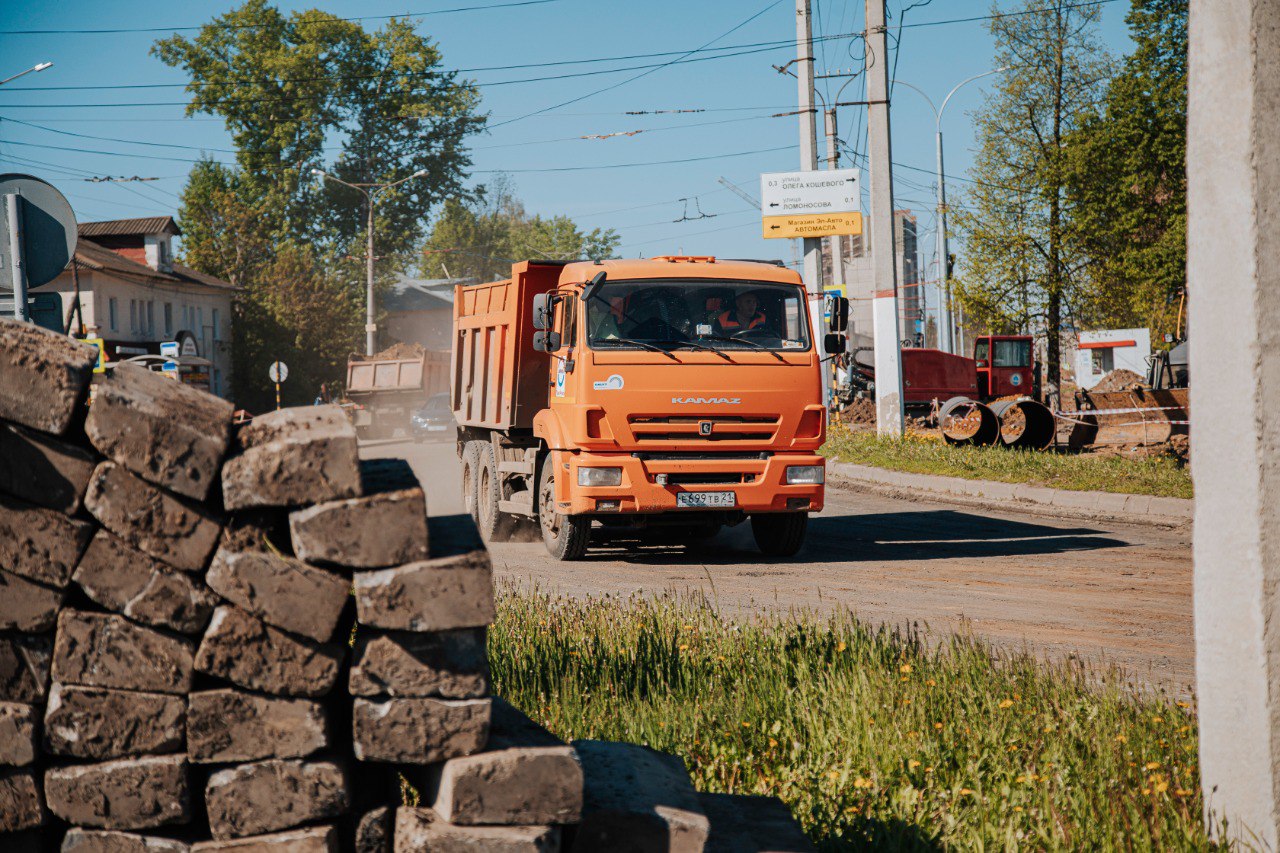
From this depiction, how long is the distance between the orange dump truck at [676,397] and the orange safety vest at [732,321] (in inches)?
0.5

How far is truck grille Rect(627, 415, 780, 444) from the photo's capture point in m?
11.0

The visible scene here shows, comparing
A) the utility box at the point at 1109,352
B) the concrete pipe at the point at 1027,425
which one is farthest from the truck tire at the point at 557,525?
the utility box at the point at 1109,352

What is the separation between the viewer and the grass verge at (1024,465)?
52.8 ft

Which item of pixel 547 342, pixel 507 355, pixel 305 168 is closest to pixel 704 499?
pixel 547 342

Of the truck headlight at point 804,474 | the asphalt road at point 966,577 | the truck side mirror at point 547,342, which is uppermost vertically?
the truck side mirror at point 547,342

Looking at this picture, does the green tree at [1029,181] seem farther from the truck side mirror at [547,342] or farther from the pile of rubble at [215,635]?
the pile of rubble at [215,635]

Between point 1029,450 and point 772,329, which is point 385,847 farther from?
point 1029,450

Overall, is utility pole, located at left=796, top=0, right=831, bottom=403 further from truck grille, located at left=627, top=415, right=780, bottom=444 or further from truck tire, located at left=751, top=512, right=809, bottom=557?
truck grille, located at left=627, top=415, right=780, bottom=444

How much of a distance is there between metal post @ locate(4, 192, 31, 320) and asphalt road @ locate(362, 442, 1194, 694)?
9.51 ft

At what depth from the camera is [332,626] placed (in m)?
2.82

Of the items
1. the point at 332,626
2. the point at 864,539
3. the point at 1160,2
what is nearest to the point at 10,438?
the point at 332,626

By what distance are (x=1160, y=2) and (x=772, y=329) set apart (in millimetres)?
32684

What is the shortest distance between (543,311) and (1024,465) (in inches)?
366

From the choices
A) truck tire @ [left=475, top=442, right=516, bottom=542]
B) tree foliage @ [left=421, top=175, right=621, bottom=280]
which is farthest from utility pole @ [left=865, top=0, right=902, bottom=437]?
tree foliage @ [left=421, top=175, right=621, bottom=280]
